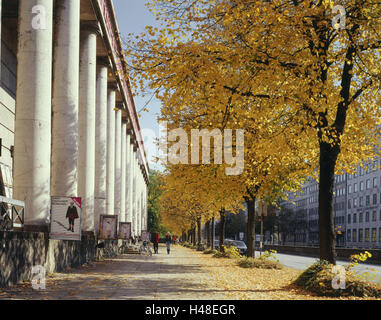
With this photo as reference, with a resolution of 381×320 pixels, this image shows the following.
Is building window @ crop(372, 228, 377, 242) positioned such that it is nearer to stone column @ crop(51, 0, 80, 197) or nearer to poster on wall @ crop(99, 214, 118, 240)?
poster on wall @ crop(99, 214, 118, 240)

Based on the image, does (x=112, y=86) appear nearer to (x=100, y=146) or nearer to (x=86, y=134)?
(x=100, y=146)

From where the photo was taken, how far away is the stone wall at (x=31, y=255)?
12.2 metres

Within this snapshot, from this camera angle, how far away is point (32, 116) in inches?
662

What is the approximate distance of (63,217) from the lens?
16.6 m

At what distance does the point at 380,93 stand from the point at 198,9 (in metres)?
6.03

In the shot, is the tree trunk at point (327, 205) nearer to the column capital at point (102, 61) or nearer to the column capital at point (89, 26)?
the column capital at point (89, 26)

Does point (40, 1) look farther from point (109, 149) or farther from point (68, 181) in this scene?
point (109, 149)

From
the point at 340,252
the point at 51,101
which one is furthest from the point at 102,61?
the point at 340,252

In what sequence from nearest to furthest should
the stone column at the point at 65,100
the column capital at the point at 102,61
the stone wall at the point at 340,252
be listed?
the stone column at the point at 65,100 → the column capital at the point at 102,61 → the stone wall at the point at 340,252

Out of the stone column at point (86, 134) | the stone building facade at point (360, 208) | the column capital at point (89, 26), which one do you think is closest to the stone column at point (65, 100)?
the stone column at point (86, 134)

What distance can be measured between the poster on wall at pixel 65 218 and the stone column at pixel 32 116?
83 cm

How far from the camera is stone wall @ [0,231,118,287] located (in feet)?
39.9

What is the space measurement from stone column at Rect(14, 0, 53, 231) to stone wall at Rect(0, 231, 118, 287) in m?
1.13
